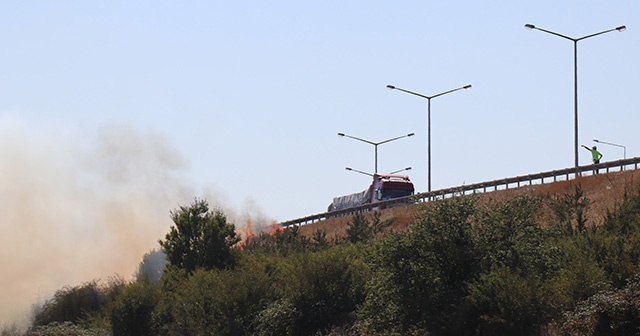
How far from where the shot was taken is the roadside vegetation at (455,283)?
31.6 meters

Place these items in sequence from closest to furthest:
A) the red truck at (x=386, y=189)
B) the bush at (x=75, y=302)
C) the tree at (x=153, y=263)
A: the bush at (x=75, y=302), the tree at (x=153, y=263), the red truck at (x=386, y=189)

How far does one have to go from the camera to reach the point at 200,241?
195ft

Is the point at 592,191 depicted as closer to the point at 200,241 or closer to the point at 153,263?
the point at 200,241

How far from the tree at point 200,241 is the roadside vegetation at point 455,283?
7.56m

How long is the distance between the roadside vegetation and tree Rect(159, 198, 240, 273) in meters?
7.56

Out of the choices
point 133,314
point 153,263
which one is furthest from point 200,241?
point 153,263

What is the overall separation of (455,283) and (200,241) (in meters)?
26.8

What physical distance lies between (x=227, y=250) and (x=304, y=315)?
17538 mm

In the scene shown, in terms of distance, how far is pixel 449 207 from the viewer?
35.4 m

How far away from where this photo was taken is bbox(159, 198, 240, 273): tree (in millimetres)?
58500

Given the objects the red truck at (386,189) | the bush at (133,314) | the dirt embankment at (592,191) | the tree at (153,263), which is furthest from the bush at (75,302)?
the red truck at (386,189)

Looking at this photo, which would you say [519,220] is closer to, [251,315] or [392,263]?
[392,263]

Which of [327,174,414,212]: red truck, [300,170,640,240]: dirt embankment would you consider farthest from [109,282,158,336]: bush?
[327,174,414,212]: red truck

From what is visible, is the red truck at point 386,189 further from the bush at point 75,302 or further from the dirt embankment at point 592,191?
the bush at point 75,302
